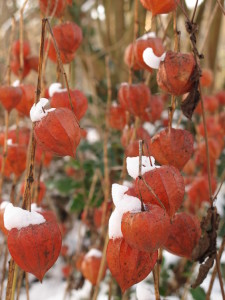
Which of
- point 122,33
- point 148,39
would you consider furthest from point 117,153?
point 148,39

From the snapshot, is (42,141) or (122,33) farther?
(122,33)

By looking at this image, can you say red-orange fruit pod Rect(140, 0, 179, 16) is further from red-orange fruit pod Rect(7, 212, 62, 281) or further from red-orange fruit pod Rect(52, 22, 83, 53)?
red-orange fruit pod Rect(7, 212, 62, 281)

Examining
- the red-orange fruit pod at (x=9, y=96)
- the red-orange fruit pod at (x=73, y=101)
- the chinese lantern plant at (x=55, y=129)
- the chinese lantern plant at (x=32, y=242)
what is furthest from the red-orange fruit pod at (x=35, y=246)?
the red-orange fruit pod at (x=9, y=96)

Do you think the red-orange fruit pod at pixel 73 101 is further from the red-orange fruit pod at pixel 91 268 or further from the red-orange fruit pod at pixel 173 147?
the red-orange fruit pod at pixel 91 268

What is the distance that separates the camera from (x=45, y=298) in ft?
6.93

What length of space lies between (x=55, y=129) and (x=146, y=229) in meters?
0.18

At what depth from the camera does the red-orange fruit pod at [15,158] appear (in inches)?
34.4

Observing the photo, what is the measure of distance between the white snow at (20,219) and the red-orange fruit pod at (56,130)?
0.30 feet

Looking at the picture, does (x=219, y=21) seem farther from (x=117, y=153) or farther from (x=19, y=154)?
(x=19, y=154)

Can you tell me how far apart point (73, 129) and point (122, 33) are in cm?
169

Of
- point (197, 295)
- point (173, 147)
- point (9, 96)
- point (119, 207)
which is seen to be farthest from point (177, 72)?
point (197, 295)

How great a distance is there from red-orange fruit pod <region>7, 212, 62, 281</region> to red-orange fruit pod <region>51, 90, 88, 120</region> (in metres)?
0.22

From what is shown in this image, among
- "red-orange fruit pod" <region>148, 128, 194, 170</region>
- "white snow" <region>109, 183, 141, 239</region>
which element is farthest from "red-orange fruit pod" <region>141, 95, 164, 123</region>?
"white snow" <region>109, 183, 141, 239</region>

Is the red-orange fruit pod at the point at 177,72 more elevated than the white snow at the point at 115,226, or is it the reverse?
the red-orange fruit pod at the point at 177,72
